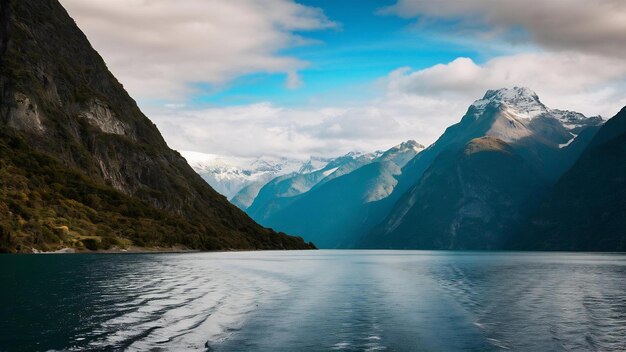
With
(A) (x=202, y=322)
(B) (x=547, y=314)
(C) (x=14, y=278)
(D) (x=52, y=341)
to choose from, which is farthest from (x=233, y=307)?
(C) (x=14, y=278)

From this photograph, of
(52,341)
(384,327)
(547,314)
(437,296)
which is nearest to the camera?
(52,341)

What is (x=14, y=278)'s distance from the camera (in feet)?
304

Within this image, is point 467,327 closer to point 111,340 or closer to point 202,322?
point 202,322

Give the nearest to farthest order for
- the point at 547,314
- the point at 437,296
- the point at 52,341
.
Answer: the point at 52,341 < the point at 547,314 < the point at 437,296

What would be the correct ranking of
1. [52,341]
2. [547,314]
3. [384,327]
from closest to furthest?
[52,341] → [384,327] → [547,314]

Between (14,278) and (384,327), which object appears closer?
(384,327)

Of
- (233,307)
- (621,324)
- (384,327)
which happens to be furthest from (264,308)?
(621,324)

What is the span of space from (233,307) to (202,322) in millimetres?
11585

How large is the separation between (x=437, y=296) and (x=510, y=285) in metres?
23.0

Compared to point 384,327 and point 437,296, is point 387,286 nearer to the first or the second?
point 437,296

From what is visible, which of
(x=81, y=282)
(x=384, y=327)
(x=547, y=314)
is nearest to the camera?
(x=384, y=327)

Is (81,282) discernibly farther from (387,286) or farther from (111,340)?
(111,340)

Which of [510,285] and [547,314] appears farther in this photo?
[510,285]

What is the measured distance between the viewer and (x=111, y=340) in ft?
138
